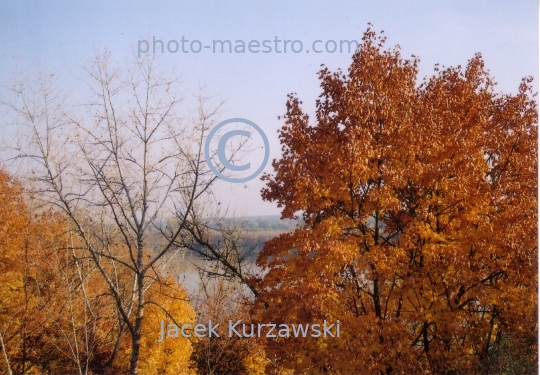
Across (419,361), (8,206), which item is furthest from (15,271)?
(419,361)

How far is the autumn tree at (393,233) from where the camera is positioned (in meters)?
4.63

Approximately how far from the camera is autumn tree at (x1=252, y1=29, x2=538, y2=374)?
4.63 metres

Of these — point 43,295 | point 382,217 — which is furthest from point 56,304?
point 382,217

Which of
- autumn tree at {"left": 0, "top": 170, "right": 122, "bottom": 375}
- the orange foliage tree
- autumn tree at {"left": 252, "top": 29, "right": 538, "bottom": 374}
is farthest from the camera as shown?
autumn tree at {"left": 0, "top": 170, "right": 122, "bottom": 375}

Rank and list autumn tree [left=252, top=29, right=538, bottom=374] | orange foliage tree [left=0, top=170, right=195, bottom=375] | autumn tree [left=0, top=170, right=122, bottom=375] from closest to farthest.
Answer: autumn tree [left=252, top=29, right=538, bottom=374]
orange foliage tree [left=0, top=170, right=195, bottom=375]
autumn tree [left=0, top=170, right=122, bottom=375]

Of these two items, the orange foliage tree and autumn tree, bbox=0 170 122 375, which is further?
autumn tree, bbox=0 170 122 375

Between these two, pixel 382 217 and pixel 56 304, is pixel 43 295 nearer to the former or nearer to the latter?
pixel 56 304

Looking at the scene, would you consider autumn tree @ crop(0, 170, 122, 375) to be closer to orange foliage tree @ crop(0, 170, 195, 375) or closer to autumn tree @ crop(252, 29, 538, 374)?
orange foliage tree @ crop(0, 170, 195, 375)

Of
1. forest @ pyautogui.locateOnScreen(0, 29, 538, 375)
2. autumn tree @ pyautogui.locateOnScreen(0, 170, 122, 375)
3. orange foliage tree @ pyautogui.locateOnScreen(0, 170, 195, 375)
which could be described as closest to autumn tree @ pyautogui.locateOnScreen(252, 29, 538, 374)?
forest @ pyautogui.locateOnScreen(0, 29, 538, 375)

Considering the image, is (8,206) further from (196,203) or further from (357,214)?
(357,214)

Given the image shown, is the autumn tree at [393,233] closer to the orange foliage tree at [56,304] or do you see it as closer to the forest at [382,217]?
the forest at [382,217]

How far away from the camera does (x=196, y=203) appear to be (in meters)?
5.55

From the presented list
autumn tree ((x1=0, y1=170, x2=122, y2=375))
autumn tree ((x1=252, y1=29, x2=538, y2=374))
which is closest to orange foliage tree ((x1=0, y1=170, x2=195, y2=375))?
autumn tree ((x1=0, y1=170, x2=122, y2=375))

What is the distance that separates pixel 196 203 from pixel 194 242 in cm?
149
